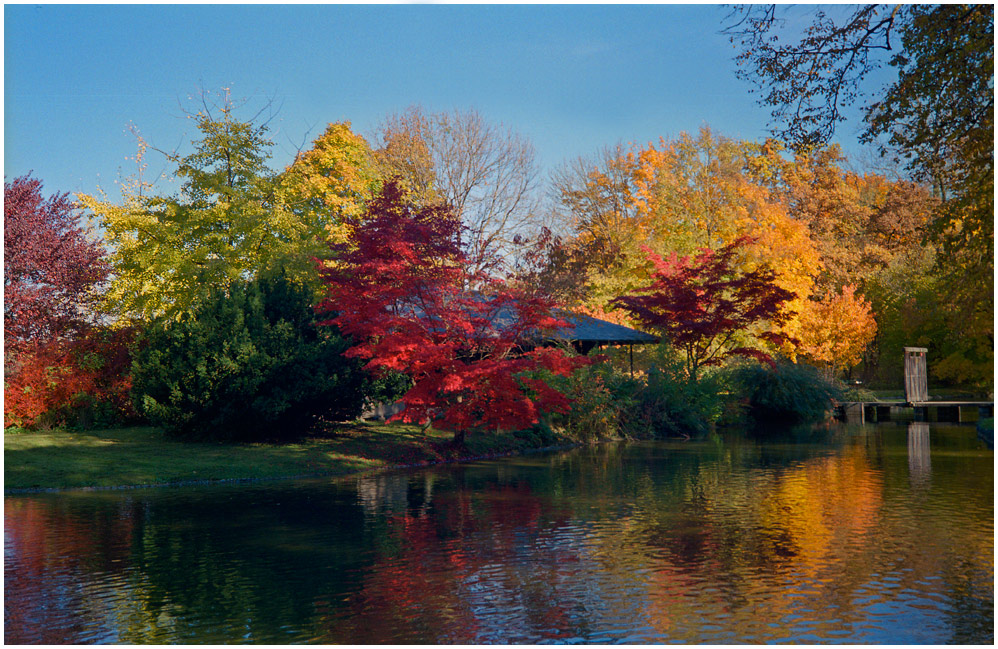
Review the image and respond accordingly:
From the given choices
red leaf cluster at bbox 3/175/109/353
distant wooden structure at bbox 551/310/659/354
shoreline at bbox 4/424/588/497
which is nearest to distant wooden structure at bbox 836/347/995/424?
distant wooden structure at bbox 551/310/659/354

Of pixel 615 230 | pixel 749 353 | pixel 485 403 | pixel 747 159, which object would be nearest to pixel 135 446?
pixel 485 403

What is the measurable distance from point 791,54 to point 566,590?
8.75 metres

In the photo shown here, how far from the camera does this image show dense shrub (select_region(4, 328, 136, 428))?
21.3 meters

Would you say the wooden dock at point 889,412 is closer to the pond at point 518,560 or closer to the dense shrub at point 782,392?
the dense shrub at point 782,392

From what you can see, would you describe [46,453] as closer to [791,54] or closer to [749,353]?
[791,54]

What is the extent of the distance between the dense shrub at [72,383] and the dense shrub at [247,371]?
2.68m

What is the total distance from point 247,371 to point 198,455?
2.04 metres

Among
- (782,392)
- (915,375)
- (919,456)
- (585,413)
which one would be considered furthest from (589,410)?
(915,375)

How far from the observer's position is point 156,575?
8750mm

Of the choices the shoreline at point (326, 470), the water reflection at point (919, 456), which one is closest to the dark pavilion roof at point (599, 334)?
the shoreline at point (326, 470)

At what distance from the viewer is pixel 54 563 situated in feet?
30.6

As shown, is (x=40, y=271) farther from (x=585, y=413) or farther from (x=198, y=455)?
(x=585, y=413)

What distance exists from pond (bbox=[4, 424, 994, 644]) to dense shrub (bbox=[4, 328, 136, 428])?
788cm

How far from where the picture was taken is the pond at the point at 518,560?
6.80 metres
